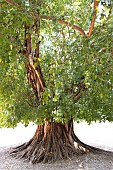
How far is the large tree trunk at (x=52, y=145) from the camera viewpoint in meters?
4.76

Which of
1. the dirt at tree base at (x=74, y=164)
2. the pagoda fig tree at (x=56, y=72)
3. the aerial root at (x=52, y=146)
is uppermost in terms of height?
the pagoda fig tree at (x=56, y=72)

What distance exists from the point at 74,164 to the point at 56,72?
2327 mm

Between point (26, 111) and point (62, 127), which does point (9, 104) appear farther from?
point (62, 127)

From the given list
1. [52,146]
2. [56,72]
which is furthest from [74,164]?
[56,72]

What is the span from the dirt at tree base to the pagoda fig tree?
159 millimetres

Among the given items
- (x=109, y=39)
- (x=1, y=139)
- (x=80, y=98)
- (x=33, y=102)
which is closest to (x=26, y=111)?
(x=33, y=102)

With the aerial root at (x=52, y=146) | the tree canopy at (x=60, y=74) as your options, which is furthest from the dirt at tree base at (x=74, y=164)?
the tree canopy at (x=60, y=74)

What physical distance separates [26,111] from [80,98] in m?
0.88

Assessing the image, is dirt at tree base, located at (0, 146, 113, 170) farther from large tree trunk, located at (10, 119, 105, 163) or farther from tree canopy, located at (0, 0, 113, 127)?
tree canopy, located at (0, 0, 113, 127)

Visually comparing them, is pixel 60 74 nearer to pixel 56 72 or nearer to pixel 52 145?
pixel 56 72

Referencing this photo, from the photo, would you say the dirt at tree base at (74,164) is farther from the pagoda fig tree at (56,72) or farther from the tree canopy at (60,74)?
the tree canopy at (60,74)

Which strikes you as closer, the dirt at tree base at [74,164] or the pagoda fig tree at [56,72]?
the pagoda fig tree at [56,72]

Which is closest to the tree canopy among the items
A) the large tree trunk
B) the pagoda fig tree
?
the pagoda fig tree

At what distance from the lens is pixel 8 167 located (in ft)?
15.1
